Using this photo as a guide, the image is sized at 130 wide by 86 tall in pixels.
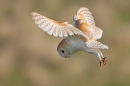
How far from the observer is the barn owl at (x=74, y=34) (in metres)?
5.46

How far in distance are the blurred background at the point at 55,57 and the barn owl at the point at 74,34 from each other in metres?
5.65

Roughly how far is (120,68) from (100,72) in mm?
373

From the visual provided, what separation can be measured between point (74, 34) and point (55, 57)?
6.31 meters

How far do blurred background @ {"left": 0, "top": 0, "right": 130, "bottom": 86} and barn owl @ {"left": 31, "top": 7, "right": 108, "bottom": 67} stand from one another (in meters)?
5.65

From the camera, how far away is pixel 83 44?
5.68 metres

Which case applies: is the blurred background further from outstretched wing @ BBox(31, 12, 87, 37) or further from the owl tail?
outstretched wing @ BBox(31, 12, 87, 37)

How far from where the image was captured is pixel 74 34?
571 cm

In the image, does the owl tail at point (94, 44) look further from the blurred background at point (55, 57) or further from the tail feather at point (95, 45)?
the blurred background at point (55, 57)

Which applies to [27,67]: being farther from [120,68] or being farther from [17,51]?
[120,68]

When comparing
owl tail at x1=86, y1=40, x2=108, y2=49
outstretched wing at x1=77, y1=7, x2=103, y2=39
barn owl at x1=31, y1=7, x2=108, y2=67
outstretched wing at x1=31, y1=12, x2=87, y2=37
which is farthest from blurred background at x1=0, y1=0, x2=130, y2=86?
outstretched wing at x1=31, y1=12, x2=87, y2=37

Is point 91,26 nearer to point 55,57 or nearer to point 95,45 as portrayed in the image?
point 95,45

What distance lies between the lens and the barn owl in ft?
17.9

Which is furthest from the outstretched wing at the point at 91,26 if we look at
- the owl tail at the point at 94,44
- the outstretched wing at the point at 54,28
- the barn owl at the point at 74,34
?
the outstretched wing at the point at 54,28

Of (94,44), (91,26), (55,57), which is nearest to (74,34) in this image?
(94,44)
